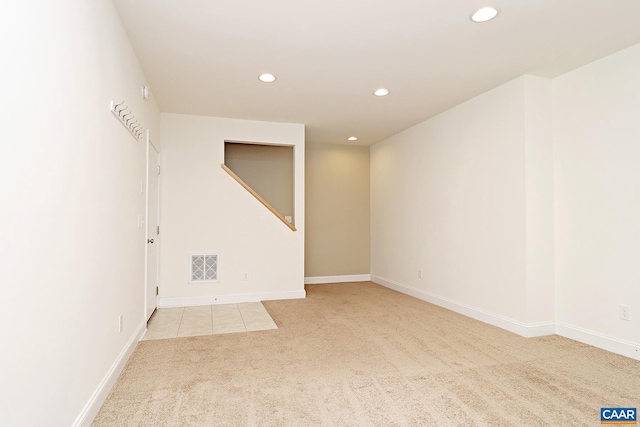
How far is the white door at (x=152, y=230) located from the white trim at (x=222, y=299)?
192 millimetres

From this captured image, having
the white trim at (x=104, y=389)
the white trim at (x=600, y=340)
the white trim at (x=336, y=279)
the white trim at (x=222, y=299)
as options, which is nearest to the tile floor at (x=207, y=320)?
the white trim at (x=222, y=299)

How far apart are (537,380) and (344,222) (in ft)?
14.0

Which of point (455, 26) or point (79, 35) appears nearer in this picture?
point (79, 35)

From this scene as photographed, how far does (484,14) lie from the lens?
2.38 m

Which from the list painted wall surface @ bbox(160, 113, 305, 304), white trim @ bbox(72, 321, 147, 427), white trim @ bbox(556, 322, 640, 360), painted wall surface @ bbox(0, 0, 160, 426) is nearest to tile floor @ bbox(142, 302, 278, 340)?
painted wall surface @ bbox(160, 113, 305, 304)

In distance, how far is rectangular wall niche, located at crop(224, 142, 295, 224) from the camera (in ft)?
19.0

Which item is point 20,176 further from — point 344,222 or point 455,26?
point 344,222

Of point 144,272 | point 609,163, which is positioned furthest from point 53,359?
point 609,163

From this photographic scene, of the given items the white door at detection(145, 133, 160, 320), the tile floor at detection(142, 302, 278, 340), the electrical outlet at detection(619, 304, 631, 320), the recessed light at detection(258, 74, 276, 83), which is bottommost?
the tile floor at detection(142, 302, 278, 340)

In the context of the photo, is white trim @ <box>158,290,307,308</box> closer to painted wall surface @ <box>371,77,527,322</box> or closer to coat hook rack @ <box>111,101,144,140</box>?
painted wall surface @ <box>371,77,527,322</box>

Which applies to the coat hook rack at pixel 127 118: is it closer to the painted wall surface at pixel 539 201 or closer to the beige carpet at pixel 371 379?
the beige carpet at pixel 371 379

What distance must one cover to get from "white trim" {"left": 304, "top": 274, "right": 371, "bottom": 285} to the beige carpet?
250cm

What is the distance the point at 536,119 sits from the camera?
11.2ft

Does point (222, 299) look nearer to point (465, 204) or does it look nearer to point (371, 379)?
point (371, 379)
